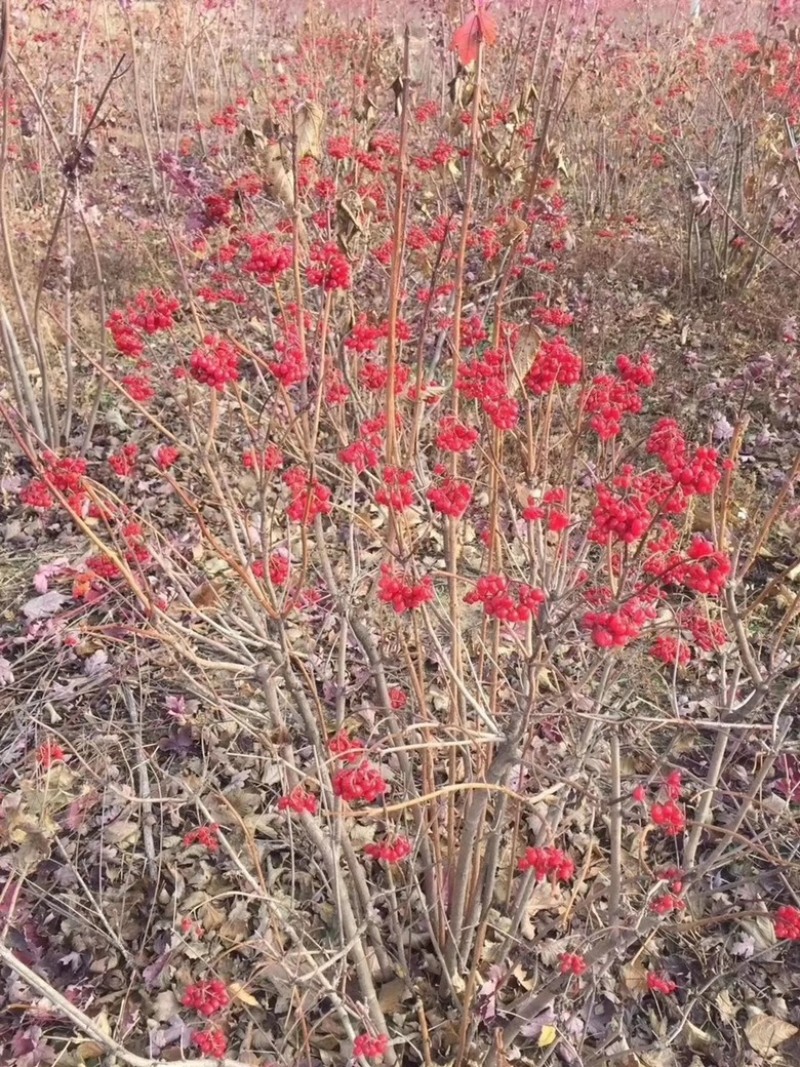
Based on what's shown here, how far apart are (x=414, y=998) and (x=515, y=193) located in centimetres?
358

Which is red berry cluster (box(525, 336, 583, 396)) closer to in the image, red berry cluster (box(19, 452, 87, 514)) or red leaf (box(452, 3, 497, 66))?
red leaf (box(452, 3, 497, 66))

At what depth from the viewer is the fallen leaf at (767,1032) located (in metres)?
2.31

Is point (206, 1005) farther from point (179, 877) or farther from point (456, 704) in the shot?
point (179, 877)

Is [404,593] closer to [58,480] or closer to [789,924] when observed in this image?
[58,480]

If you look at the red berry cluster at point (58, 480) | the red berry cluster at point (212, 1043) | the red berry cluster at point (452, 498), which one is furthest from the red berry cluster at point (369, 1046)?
the red berry cluster at point (58, 480)

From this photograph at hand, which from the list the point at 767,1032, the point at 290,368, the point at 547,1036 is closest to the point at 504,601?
the point at 290,368

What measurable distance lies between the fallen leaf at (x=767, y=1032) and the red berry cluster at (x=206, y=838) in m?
1.71

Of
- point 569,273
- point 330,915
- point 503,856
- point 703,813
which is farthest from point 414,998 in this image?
point 569,273

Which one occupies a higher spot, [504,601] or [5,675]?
[504,601]

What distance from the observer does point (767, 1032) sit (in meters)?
2.33

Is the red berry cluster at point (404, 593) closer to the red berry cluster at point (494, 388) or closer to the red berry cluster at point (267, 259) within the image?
the red berry cluster at point (494, 388)

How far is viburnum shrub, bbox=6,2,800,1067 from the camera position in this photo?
1638 mm

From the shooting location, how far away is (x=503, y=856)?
2.73 m

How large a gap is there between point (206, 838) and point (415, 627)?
964 mm
